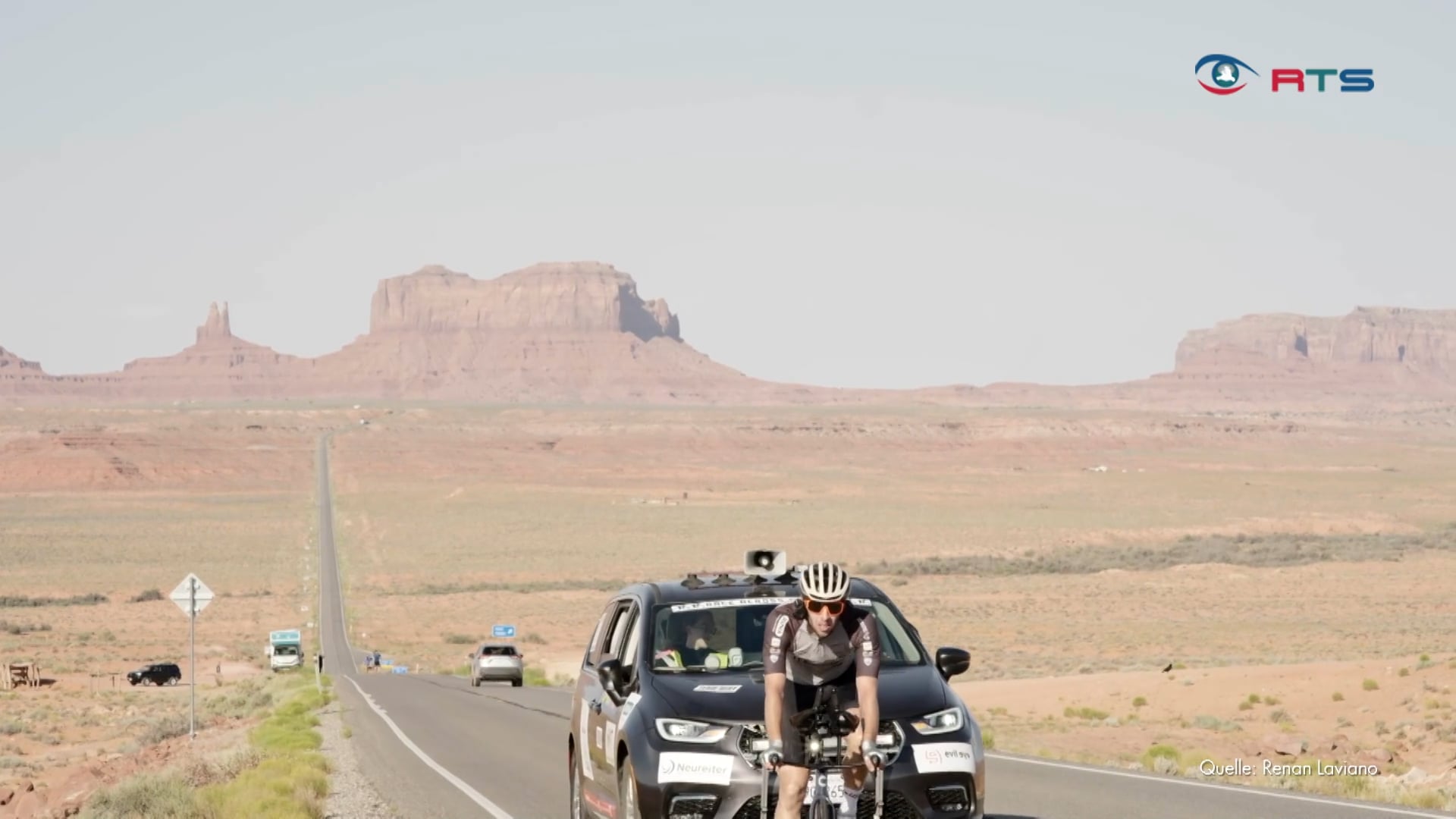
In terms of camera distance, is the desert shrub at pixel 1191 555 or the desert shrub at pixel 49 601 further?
the desert shrub at pixel 1191 555

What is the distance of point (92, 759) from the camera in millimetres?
32906

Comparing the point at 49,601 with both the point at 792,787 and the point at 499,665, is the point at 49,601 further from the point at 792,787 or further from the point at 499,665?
the point at 792,787

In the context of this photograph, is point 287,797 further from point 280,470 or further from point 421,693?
point 280,470

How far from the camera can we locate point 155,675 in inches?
2212

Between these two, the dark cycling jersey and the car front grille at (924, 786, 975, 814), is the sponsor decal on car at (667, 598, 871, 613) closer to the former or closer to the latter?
the car front grille at (924, 786, 975, 814)

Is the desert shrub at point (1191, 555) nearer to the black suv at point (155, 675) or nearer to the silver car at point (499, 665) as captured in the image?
the black suv at point (155, 675)

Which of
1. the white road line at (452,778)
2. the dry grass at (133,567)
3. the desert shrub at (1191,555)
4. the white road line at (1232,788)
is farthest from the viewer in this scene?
the desert shrub at (1191,555)

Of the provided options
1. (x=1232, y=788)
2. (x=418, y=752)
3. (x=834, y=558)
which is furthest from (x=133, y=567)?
(x=1232, y=788)

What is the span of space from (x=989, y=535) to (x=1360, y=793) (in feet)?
288

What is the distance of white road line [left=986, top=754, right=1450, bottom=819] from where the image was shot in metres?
13.8

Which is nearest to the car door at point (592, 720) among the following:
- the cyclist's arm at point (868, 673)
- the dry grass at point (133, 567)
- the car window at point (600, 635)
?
the car window at point (600, 635)

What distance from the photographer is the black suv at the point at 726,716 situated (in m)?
9.13

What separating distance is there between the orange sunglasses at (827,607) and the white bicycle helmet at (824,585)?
0.11 feet

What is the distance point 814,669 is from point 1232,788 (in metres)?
9.51
